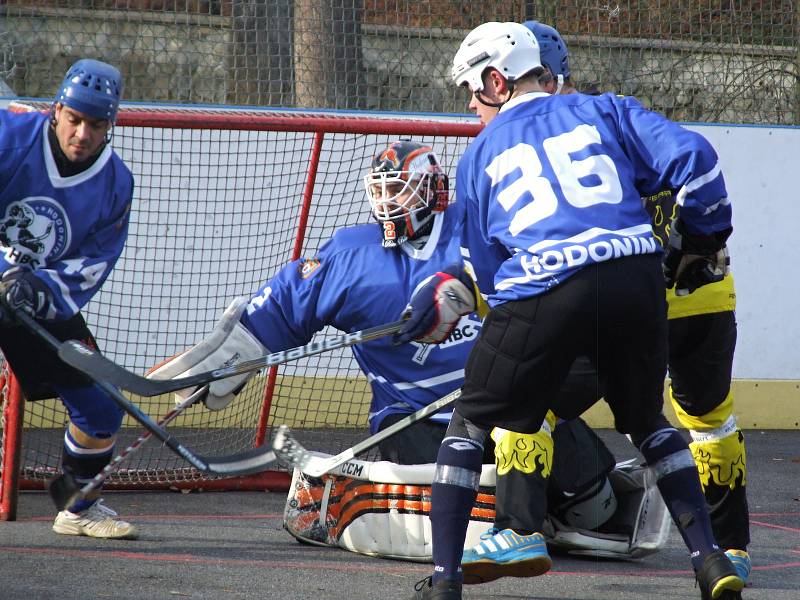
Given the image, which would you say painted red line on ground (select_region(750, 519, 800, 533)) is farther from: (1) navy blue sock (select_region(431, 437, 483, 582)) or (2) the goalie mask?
(1) navy blue sock (select_region(431, 437, 483, 582))

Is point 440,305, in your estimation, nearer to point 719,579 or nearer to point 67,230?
point 719,579

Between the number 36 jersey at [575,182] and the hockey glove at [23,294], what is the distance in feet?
4.79

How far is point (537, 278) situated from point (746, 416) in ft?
14.8

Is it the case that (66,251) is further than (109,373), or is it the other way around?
(66,251)

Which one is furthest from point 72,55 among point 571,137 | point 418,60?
point 571,137

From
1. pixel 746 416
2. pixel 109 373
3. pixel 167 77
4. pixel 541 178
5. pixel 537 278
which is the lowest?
pixel 746 416

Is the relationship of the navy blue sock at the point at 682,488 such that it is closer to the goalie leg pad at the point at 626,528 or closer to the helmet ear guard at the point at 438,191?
the goalie leg pad at the point at 626,528

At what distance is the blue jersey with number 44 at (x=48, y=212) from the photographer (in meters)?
3.79

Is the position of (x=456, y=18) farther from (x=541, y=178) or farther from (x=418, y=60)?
(x=541, y=178)

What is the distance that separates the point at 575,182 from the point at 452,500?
81cm

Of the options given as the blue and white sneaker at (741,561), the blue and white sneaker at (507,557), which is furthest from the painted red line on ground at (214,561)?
the blue and white sneaker at (741,561)

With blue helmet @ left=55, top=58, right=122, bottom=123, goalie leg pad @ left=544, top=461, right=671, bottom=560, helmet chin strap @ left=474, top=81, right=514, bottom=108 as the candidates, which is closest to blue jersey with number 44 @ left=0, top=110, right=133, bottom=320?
blue helmet @ left=55, top=58, right=122, bottom=123

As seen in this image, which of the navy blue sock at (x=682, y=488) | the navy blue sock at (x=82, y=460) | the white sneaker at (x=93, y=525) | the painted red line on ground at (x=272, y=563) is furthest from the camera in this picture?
the navy blue sock at (x=82, y=460)

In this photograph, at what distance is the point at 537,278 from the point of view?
2.81m
